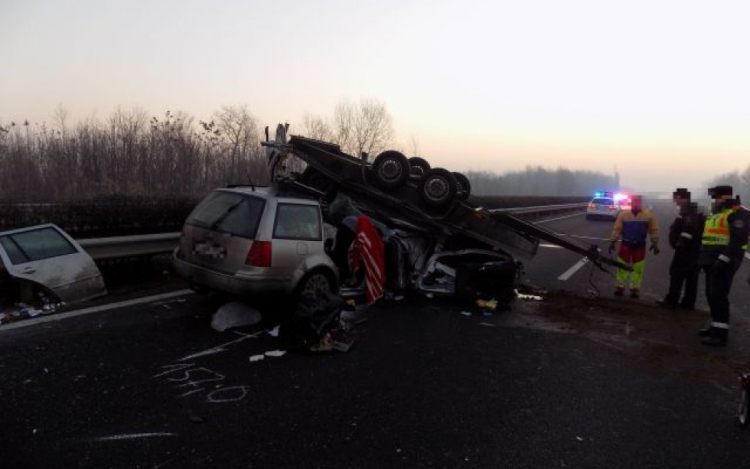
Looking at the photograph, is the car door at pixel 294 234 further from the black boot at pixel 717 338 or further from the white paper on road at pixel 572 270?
the white paper on road at pixel 572 270

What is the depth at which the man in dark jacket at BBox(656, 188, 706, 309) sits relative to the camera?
7547 millimetres

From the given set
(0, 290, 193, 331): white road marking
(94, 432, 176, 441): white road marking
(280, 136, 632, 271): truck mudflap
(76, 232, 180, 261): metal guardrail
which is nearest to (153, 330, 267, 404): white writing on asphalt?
(94, 432, 176, 441): white road marking

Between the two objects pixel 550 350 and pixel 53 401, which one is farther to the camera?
pixel 550 350

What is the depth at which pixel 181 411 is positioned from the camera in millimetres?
3418

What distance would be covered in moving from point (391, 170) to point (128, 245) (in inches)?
165

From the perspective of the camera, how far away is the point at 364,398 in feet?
12.4

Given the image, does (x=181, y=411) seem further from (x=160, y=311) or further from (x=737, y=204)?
(x=737, y=204)

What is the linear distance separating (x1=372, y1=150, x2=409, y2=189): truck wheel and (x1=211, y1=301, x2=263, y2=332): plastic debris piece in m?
3.40

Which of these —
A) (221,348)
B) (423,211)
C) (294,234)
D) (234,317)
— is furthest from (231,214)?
(423,211)

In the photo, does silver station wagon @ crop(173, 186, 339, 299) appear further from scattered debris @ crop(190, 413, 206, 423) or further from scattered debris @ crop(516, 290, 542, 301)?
scattered debris @ crop(516, 290, 542, 301)

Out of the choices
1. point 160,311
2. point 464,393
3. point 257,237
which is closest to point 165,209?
point 160,311

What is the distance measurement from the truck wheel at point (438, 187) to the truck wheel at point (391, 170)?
36 cm

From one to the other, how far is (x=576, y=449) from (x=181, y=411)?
8.71 ft

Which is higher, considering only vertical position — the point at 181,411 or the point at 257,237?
the point at 257,237
